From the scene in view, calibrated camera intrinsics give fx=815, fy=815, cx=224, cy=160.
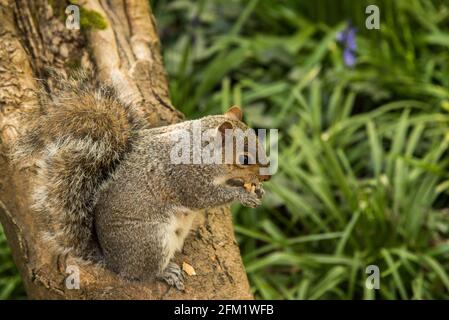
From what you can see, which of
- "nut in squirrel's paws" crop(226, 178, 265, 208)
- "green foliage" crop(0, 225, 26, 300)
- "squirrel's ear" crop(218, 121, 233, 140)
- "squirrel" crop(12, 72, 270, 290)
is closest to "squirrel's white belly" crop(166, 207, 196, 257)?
"squirrel" crop(12, 72, 270, 290)

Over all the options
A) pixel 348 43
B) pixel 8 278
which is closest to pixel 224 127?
pixel 8 278

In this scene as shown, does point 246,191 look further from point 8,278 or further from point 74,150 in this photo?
point 8,278

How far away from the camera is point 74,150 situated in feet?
7.38

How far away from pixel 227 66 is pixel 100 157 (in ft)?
6.70

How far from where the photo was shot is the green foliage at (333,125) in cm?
336

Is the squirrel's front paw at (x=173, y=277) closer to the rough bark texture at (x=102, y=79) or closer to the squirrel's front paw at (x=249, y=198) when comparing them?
the rough bark texture at (x=102, y=79)

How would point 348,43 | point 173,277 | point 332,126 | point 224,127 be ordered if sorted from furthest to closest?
point 348,43 < point 332,126 < point 173,277 < point 224,127

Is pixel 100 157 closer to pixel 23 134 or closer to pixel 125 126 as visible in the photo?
pixel 125 126

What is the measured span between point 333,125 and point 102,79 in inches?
56.9

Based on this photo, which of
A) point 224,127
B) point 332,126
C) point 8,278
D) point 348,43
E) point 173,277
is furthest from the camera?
point 348,43

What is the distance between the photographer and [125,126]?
2.34 metres

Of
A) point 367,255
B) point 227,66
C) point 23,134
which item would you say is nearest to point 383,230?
point 367,255

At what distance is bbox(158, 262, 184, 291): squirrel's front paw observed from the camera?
2350 mm

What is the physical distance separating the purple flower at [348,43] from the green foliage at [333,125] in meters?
0.05
